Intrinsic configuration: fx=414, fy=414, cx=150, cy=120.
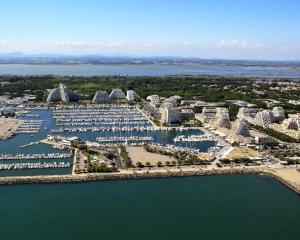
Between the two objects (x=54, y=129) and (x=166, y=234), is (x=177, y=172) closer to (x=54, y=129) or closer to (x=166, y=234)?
(x=166, y=234)

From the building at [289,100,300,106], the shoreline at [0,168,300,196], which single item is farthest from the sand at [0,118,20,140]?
the building at [289,100,300,106]

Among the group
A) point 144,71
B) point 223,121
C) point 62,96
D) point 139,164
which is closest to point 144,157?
point 139,164

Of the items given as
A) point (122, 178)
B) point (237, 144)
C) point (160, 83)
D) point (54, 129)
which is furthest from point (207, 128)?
point (160, 83)

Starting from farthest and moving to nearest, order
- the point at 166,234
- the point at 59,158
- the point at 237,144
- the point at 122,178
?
the point at 237,144 < the point at 59,158 < the point at 122,178 < the point at 166,234

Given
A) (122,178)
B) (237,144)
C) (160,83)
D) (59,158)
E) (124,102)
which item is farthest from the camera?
(160,83)

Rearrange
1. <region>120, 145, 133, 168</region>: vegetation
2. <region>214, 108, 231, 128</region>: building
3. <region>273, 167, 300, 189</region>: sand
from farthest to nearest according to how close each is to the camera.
Answer: <region>214, 108, 231, 128</region>: building < <region>120, 145, 133, 168</region>: vegetation < <region>273, 167, 300, 189</region>: sand

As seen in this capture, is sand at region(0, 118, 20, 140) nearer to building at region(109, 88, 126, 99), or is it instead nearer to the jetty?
the jetty

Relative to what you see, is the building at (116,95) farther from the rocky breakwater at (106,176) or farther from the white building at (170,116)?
the rocky breakwater at (106,176)

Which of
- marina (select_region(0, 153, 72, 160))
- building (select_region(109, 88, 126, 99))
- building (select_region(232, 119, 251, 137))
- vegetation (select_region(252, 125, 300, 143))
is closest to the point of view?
marina (select_region(0, 153, 72, 160))

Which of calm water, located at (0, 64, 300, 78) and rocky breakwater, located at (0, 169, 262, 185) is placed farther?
calm water, located at (0, 64, 300, 78)
